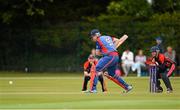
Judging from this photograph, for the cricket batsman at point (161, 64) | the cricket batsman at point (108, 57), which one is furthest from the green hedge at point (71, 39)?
the cricket batsman at point (108, 57)

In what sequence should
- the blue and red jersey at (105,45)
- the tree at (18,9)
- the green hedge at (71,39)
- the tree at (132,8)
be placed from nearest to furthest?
the blue and red jersey at (105,45) → the green hedge at (71,39) → the tree at (18,9) → the tree at (132,8)

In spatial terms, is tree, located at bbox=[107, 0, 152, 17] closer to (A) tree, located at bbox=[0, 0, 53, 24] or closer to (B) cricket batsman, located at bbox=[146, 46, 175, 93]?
(A) tree, located at bbox=[0, 0, 53, 24]

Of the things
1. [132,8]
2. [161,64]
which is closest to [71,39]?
[132,8]

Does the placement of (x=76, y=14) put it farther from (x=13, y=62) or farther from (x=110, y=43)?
(x=110, y=43)

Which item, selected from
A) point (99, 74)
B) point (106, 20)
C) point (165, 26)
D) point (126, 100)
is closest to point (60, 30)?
point (106, 20)

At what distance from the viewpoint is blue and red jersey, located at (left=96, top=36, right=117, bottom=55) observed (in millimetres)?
24188

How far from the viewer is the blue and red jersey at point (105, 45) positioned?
952 inches

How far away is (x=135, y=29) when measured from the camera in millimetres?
46781

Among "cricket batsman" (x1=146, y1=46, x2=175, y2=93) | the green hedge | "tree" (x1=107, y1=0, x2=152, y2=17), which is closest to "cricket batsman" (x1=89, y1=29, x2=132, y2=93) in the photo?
"cricket batsman" (x1=146, y1=46, x2=175, y2=93)

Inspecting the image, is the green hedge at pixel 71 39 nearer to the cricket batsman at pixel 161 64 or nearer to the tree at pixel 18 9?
the tree at pixel 18 9

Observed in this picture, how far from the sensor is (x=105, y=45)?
24172mm

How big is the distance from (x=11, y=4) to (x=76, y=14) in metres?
4.40

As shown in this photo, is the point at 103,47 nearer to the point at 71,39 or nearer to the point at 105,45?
the point at 105,45

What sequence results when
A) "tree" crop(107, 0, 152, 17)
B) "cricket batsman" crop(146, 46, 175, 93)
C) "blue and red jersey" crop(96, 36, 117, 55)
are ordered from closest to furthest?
"blue and red jersey" crop(96, 36, 117, 55) < "cricket batsman" crop(146, 46, 175, 93) < "tree" crop(107, 0, 152, 17)
